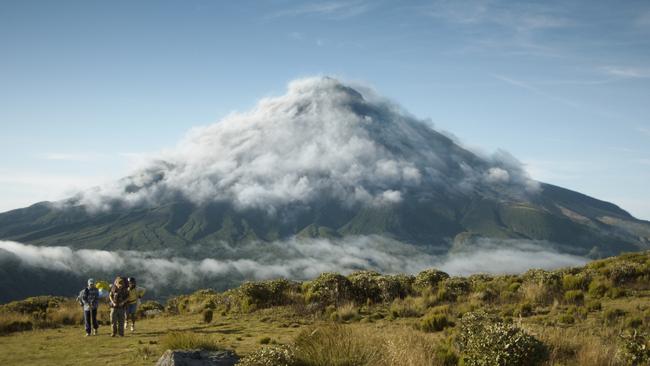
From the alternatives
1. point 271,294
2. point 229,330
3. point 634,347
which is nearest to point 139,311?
point 271,294

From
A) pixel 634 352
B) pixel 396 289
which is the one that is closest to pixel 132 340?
pixel 396 289

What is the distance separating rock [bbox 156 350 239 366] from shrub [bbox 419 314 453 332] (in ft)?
23.9

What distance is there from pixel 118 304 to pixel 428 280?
1529 centimetres

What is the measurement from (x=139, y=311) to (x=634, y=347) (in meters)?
26.5

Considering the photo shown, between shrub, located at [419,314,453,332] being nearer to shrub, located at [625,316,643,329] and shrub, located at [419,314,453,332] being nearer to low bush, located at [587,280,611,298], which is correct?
shrub, located at [625,316,643,329]

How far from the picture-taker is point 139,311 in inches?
1171

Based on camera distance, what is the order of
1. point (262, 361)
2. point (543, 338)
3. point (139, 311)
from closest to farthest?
point (262, 361) → point (543, 338) → point (139, 311)

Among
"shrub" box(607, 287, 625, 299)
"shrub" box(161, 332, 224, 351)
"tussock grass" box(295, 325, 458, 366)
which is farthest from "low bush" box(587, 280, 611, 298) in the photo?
"shrub" box(161, 332, 224, 351)

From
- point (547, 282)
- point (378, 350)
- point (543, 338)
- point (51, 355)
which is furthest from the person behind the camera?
point (547, 282)

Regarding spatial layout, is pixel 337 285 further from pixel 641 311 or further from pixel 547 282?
pixel 641 311

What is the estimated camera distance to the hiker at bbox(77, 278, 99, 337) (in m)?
20.9

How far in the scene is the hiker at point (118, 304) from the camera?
19875 mm

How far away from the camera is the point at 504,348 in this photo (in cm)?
1039

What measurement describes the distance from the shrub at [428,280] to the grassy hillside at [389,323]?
80 mm
